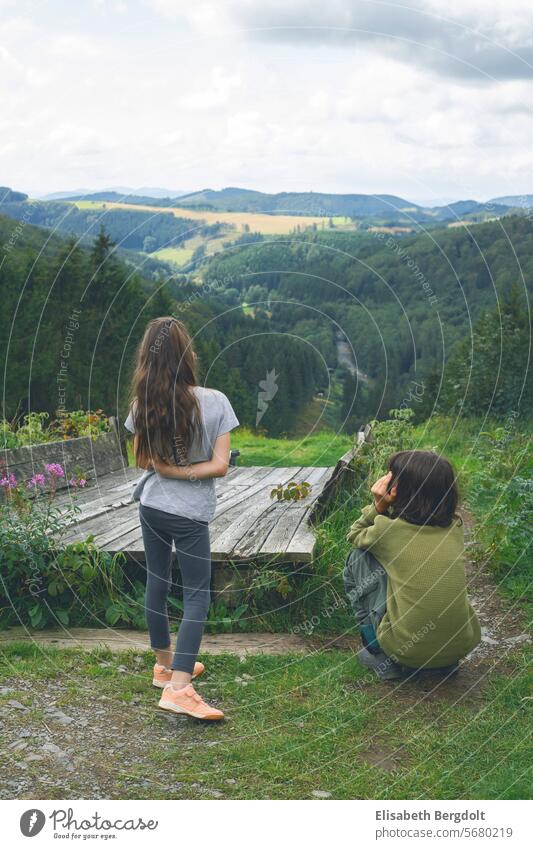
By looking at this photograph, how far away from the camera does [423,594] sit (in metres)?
4.01

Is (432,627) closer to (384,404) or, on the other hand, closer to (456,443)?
(384,404)

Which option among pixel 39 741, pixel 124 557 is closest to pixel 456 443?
pixel 124 557

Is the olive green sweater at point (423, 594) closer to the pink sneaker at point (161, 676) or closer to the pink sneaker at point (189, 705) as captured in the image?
the pink sneaker at point (189, 705)

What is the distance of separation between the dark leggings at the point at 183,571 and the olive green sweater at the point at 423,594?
0.86 metres

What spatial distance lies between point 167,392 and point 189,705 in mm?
1421

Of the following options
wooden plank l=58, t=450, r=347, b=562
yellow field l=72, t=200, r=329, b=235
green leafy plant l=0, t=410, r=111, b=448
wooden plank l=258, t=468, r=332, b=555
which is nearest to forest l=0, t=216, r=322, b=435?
green leafy plant l=0, t=410, r=111, b=448

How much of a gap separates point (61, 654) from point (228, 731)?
3.97ft

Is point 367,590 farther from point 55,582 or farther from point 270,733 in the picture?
point 55,582

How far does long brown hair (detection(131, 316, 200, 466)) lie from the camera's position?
148 inches

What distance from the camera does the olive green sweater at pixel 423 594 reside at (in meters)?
4.01

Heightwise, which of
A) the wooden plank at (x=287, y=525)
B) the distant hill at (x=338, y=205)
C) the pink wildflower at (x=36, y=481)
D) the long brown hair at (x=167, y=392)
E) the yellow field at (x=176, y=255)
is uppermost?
the distant hill at (x=338, y=205)

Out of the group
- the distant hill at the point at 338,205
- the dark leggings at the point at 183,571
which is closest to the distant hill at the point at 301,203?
the distant hill at the point at 338,205

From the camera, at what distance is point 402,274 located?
5562 millimetres

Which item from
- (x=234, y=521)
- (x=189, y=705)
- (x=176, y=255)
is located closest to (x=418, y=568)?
(x=189, y=705)
